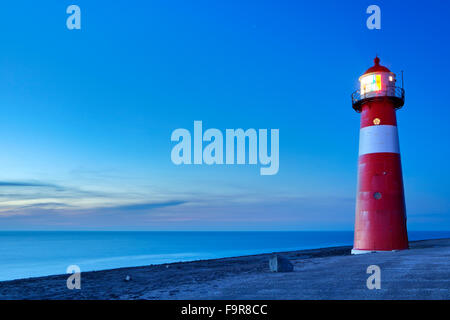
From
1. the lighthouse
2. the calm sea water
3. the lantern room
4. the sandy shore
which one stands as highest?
the lantern room

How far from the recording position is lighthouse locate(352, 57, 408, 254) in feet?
52.6

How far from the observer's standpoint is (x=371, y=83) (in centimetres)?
1705

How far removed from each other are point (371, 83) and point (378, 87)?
0.42 meters

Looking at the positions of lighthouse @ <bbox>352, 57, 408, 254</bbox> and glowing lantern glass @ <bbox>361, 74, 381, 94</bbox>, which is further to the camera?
glowing lantern glass @ <bbox>361, 74, 381, 94</bbox>

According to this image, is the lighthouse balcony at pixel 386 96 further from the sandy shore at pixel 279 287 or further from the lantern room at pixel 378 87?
the sandy shore at pixel 279 287

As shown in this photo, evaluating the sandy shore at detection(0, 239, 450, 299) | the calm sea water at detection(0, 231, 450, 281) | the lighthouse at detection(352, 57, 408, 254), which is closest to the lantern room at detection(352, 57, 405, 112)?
the lighthouse at detection(352, 57, 408, 254)

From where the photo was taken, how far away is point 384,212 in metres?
16.0

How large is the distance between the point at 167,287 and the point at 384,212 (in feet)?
37.4

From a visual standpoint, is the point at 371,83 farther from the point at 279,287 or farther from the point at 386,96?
the point at 279,287

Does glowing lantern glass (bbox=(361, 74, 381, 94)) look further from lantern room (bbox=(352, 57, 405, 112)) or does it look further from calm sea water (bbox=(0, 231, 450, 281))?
calm sea water (bbox=(0, 231, 450, 281))
